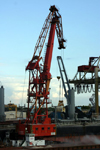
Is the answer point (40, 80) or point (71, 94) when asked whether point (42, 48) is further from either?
point (71, 94)

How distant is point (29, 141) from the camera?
149 ft

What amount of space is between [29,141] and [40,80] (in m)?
13.3

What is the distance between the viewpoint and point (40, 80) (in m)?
53.8

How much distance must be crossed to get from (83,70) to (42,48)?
33.1 m

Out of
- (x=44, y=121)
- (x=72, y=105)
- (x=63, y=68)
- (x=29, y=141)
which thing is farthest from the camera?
(x=63, y=68)

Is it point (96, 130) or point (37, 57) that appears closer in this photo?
point (37, 57)

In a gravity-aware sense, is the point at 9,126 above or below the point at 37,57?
below

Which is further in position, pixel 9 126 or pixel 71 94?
pixel 71 94

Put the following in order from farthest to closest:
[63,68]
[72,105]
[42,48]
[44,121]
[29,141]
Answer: [63,68]
[72,105]
[42,48]
[44,121]
[29,141]

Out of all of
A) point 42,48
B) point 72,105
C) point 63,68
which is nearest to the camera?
point 42,48

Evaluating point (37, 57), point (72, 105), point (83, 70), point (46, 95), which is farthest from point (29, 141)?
point (83, 70)

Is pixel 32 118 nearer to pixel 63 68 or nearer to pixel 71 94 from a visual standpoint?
pixel 71 94

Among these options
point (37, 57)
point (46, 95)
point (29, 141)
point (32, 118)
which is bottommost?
point (29, 141)

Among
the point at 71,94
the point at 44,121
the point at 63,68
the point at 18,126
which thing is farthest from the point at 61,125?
the point at 63,68
